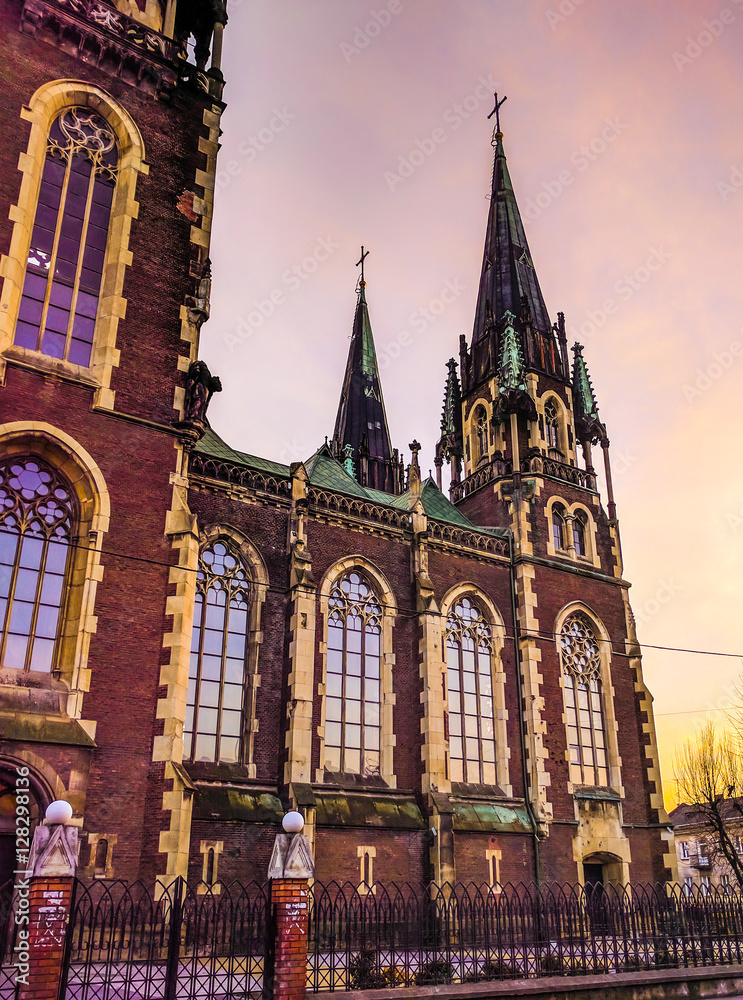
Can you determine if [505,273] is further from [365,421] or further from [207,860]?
[207,860]

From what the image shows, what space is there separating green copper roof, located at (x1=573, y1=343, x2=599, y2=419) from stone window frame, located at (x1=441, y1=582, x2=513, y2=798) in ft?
35.3

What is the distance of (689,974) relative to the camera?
15.1 meters

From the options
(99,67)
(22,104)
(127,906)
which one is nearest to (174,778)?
(127,906)

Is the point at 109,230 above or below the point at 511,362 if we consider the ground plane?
below

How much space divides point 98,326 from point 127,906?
1157cm

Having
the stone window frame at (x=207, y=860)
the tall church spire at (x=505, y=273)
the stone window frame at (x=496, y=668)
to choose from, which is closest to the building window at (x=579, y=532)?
the stone window frame at (x=496, y=668)

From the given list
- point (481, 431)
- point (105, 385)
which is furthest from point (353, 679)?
point (481, 431)

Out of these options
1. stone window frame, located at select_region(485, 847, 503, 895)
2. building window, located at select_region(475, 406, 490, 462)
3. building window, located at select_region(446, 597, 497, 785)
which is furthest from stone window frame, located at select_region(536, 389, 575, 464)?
stone window frame, located at select_region(485, 847, 503, 895)

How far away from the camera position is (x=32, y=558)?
1599cm

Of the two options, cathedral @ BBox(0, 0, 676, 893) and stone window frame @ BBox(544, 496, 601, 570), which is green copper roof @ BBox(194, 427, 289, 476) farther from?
stone window frame @ BBox(544, 496, 601, 570)

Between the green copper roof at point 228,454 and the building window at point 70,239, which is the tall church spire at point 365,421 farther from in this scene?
the building window at point 70,239

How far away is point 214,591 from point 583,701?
13646 millimetres

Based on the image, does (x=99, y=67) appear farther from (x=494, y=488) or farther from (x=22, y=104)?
(x=494, y=488)

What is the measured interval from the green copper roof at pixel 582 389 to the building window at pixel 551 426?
154cm
